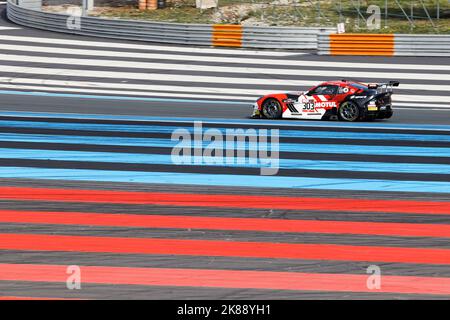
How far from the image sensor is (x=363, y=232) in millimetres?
11617

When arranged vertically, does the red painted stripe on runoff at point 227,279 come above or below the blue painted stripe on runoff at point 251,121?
below

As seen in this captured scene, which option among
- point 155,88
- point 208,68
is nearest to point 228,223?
point 155,88

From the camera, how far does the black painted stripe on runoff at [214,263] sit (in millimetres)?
9953

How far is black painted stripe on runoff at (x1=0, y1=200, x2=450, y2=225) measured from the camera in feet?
40.4

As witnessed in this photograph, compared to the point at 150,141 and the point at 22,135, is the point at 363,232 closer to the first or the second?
the point at 150,141

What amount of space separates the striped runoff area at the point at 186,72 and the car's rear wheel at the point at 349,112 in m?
3.69

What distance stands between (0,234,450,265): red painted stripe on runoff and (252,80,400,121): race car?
1084cm

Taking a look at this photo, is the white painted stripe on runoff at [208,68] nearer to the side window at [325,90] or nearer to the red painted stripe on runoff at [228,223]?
the side window at [325,90]

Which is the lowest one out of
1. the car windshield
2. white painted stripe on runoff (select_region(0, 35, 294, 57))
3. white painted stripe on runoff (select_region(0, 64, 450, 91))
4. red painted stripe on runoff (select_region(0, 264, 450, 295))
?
red painted stripe on runoff (select_region(0, 264, 450, 295))

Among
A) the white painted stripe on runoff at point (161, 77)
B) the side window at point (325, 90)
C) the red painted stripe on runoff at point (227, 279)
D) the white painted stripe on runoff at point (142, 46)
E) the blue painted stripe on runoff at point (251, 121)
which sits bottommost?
the red painted stripe on runoff at point (227, 279)

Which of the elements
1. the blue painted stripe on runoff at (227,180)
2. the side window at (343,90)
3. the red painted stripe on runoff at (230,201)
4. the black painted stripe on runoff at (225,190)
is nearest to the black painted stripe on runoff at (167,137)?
the side window at (343,90)

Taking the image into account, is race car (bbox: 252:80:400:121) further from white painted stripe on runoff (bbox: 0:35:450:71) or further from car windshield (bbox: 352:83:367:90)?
white painted stripe on runoff (bbox: 0:35:450:71)

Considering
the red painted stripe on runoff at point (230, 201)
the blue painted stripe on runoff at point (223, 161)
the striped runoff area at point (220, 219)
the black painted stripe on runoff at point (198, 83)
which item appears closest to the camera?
the striped runoff area at point (220, 219)

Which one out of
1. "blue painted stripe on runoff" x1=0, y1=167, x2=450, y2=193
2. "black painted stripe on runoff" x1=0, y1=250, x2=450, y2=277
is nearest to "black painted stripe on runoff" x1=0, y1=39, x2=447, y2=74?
"blue painted stripe on runoff" x1=0, y1=167, x2=450, y2=193
